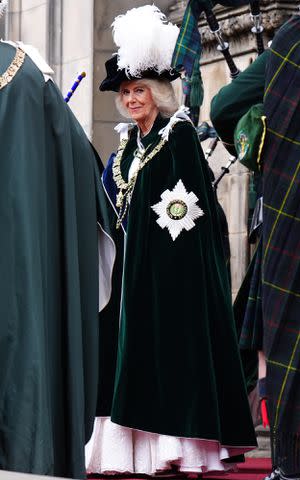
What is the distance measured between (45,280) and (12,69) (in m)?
0.68

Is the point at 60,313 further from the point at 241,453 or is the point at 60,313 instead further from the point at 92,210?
the point at 241,453

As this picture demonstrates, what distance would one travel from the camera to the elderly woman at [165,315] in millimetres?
7969

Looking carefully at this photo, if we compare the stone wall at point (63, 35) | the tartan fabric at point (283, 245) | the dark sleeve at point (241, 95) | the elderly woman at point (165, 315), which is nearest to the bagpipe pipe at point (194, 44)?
the elderly woman at point (165, 315)

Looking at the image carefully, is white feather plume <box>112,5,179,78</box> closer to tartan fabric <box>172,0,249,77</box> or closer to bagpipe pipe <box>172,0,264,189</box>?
bagpipe pipe <box>172,0,264,189</box>

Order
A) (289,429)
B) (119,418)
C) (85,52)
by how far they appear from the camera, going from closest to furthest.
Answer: (289,429), (119,418), (85,52)

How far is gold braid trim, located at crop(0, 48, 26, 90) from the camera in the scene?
5500 millimetres

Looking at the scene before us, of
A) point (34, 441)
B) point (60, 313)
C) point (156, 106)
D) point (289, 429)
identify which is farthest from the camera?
point (156, 106)

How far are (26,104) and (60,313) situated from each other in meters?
0.69

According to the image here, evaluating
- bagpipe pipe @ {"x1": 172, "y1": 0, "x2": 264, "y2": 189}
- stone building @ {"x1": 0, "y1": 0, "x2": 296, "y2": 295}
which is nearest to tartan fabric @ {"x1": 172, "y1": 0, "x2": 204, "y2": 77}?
bagpipe pipe @ {"x1": 172, "y1": 0, "x2": 264, "y2": 189}

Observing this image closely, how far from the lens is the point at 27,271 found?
536cm

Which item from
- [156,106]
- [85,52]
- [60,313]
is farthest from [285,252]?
[85,52]

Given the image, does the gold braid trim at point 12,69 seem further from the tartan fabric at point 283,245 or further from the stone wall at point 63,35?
the stone wall at point 63,35

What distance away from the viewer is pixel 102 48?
491 inches

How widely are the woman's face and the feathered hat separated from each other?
0.16ft
